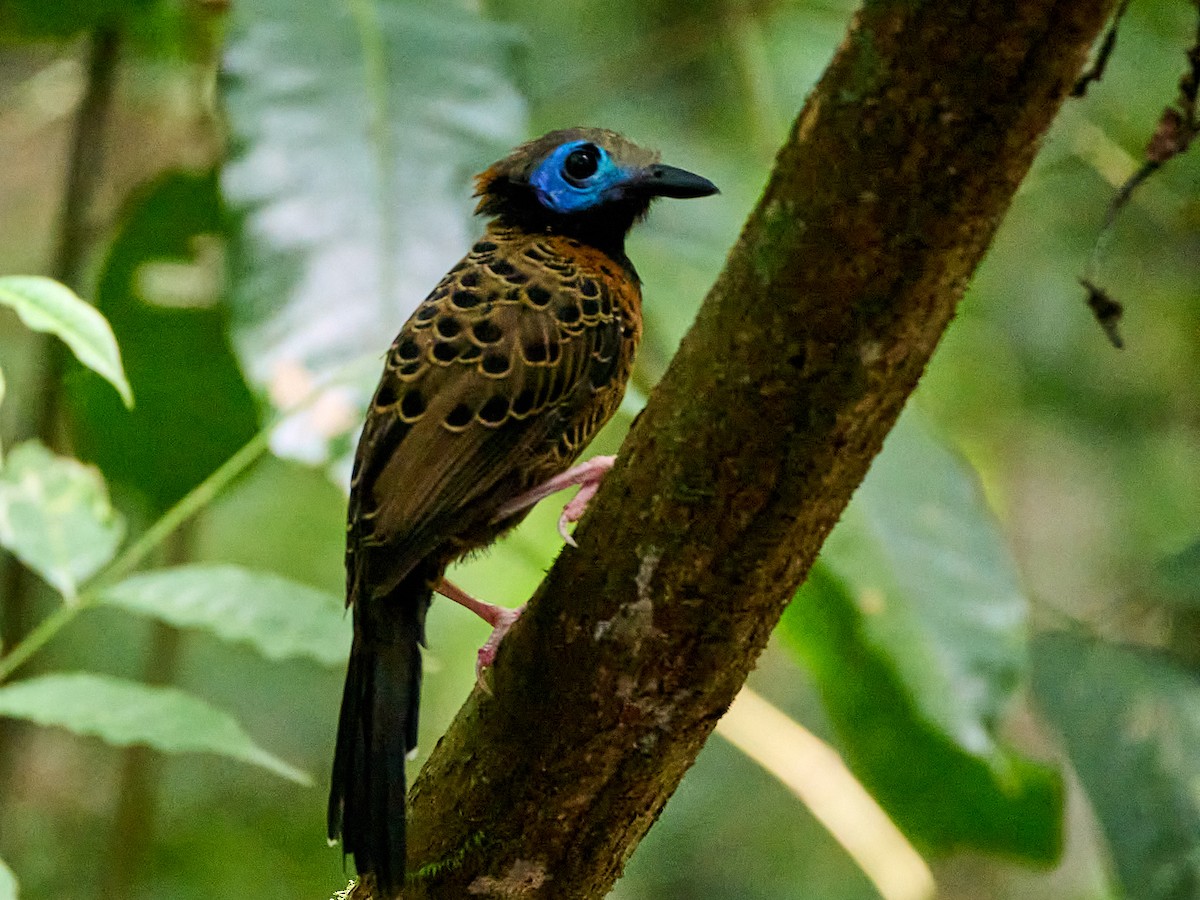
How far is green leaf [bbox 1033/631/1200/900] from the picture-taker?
2.71 metres

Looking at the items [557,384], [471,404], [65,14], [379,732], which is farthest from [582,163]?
[65,14]

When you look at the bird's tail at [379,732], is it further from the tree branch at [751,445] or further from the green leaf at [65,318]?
the green leaf at [65,318]

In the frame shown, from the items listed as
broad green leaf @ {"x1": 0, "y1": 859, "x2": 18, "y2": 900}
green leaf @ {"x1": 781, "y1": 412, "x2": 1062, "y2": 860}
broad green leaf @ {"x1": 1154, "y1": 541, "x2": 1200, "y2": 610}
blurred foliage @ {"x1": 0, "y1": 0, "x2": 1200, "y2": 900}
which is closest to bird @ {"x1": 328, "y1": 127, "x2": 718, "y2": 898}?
blurred foliage @ {"x1": 0, "y1": 0, "x2": 1200, "y2": 900}

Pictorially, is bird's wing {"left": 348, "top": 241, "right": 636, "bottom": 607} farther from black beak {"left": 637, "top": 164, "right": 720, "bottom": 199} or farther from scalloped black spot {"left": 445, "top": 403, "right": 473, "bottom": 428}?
black beak {"left": 637, "top": 164, "right": 720, "bottom": 199}

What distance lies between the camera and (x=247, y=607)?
2.14 metres

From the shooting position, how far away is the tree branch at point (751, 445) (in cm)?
126

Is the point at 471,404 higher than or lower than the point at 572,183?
lower

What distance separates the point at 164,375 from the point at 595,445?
1271mm

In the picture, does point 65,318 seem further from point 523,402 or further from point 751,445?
point 751,445

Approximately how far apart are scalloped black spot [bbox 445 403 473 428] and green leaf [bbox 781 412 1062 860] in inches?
32.4

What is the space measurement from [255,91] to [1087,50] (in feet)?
6.27

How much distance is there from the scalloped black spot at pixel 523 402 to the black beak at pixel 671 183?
56 centimetres

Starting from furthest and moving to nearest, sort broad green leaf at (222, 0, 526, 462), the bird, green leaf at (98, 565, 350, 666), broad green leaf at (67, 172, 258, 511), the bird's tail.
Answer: broad green leaf at (67, 172, 258, 511) → broad green leaf at (222, 0, 526, 462) → green leaf at (98, 565, 350, 666) → the bird → the bird's tail

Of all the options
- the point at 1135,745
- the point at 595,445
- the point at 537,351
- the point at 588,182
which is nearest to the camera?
the point at 537,351
